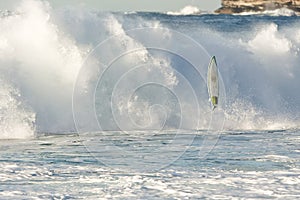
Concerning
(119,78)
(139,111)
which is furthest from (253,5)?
(139,111)

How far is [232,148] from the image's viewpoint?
39.2ft

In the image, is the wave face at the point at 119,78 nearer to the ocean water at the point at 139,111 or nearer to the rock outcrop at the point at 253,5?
the ocean water at the point at 139,111

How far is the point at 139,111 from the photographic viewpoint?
1622 centimetres

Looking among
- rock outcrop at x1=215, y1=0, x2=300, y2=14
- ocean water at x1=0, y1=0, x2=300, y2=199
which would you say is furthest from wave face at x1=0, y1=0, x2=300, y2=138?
rock outcrop at x1=215, y1=0, x2=300, y2=14

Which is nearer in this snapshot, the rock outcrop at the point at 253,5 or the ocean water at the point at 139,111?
the ocean water at the point at 139,111

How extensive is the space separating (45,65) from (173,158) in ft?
22.9

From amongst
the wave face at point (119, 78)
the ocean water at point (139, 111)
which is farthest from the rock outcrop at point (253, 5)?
the wave face at point (119, 78)

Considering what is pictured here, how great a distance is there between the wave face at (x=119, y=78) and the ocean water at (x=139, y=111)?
0.03 meters

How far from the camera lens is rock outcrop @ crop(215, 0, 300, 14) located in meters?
76.9

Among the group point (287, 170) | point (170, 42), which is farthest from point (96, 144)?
point (170, 42)

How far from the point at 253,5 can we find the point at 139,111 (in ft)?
212

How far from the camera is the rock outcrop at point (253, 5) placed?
252 ft

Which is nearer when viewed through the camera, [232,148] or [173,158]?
[173,158]

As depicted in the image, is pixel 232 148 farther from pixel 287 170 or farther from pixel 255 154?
pixel 287 170
